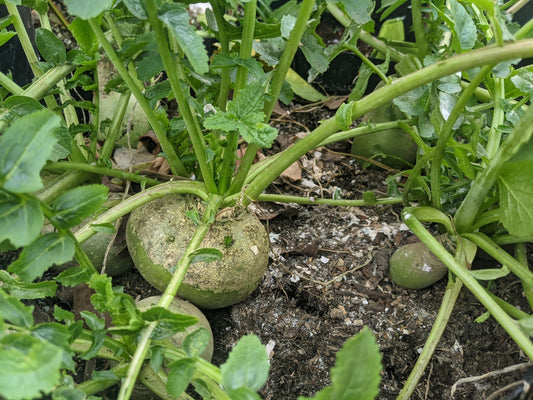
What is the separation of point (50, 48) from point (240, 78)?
44cm

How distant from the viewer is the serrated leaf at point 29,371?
0.54 m

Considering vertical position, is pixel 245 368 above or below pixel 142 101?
below

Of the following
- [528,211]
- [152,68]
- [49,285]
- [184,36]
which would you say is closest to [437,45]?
[528,211]

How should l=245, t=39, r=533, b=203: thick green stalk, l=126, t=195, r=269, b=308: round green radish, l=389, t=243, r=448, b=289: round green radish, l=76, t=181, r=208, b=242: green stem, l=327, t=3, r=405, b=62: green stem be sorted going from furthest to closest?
l=327, t=3, r=405, b=62: green stem
l=389, t=243, r=448, b=289: round green radish
l=126, t=195, r=269, b=308: round green radish
l=76, t=181, r=208, b=242: green stem
l=245, t=39, r=533, b=203: thick green stalk

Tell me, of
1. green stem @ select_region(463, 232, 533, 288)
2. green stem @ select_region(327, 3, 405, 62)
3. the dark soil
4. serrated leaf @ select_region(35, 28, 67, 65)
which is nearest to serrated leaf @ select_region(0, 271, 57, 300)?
the dark soil

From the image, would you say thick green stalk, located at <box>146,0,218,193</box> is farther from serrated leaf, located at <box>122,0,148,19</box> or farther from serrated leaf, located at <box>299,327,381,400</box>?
serrated leaf, located at <box>299,327,381,400</box>

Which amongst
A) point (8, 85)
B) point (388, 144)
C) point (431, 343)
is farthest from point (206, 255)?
point (388, 144)

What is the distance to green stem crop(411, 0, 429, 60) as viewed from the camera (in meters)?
1.50

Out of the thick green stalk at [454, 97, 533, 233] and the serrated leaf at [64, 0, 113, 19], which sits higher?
the serrated leaf at [64, 0, 113, 19]

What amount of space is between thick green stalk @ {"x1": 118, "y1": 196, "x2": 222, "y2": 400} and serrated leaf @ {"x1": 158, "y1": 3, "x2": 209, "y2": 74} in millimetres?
399

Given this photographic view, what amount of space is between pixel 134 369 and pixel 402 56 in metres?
1.32

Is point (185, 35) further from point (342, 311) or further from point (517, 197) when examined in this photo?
point (342, 311)

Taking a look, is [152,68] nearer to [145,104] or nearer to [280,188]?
[145,104]

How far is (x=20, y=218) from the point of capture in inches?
27.8
